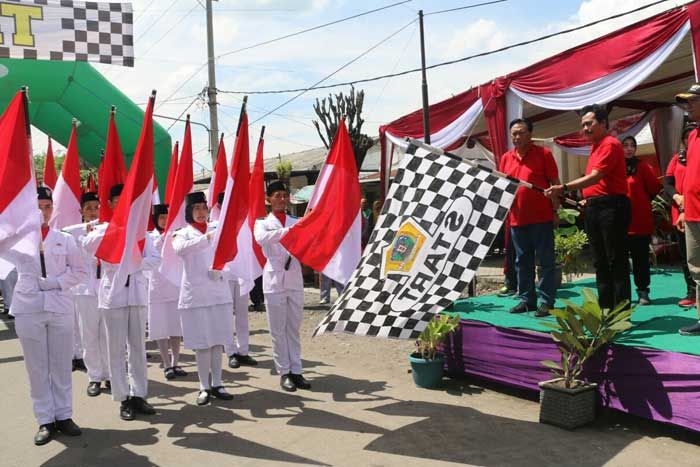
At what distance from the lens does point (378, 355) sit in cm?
742

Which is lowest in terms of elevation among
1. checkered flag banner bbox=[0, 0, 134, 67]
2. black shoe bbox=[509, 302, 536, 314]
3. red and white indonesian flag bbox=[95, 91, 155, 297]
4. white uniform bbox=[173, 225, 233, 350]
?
black shoe bbox=[509, 302, 536, 314]

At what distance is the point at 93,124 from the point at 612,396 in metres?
11.3

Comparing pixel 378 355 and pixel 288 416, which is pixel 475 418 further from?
pixel 378 355

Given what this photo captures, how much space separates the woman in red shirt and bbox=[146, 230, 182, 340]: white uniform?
16.0ft

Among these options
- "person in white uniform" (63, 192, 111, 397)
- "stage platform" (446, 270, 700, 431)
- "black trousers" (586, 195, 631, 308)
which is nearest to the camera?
"stage platform" (446, 270, 700, 431)

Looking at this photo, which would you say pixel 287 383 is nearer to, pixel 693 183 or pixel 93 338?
pixel 93 338

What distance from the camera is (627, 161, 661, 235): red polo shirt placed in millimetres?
6441

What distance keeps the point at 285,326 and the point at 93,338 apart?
2016mm

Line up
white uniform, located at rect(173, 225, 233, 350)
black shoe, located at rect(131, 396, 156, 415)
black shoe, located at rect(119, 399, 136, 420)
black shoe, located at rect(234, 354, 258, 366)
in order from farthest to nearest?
black shoe, located at rect(234, 354, 258, 366) < white uniform, located at rect(173, 225, 233, 350) < black shoe, located at rect(131, 396, 156, 415) < black shoe, located at rect(119, 399, 136, 420)

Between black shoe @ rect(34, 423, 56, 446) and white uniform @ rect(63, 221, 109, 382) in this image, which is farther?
white uniform @ rect(63, 221, 109, 382)

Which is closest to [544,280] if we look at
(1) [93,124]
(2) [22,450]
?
(2) [22,450]

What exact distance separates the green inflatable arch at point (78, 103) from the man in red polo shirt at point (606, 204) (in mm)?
9693

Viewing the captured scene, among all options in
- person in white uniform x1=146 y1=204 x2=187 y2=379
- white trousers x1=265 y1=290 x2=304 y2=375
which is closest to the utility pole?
person in white uniform x1=146 y1=204 x2=187 y2=379

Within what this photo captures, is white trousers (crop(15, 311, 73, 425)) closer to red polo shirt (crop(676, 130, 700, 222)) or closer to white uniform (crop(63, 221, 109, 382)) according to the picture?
white uniform (crop(63, 221, 109, 382))
